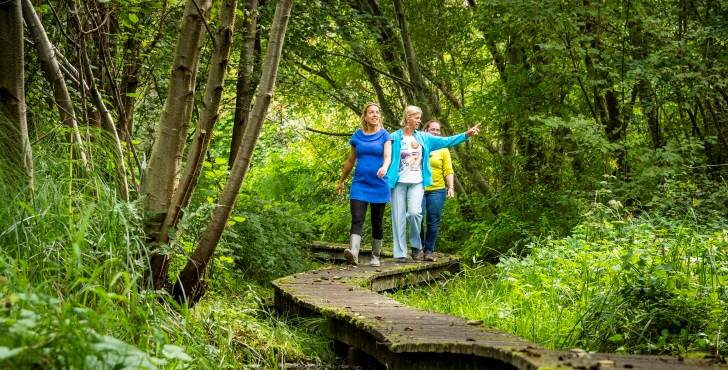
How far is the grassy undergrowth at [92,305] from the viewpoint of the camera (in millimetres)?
3014

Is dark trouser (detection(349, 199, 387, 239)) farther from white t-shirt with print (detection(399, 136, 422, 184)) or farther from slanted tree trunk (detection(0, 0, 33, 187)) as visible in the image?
slanted tree trunk (detection(0, 0, 33, 187))

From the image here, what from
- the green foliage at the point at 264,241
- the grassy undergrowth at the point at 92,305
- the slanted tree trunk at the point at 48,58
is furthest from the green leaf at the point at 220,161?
the slanted tree trunk at the point at 48,58

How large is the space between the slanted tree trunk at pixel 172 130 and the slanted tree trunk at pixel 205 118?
7 centimetres

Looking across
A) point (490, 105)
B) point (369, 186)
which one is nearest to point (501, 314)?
point (369, 186)

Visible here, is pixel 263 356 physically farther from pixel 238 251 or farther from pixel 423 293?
pixel 238 251

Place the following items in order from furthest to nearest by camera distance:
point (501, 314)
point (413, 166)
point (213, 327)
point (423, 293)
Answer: point (413, 166) → point (423, 293) → point (501, 314) → point (213, 327)

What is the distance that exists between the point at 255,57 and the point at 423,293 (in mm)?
4455

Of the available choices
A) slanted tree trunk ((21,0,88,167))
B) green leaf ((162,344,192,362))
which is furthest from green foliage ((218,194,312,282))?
green leaf ((162,344,192,362))

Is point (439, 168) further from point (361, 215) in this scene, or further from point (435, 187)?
point (361, 215)

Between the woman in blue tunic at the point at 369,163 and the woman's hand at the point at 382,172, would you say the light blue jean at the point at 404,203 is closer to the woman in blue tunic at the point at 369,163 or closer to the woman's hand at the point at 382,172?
the woman in blue tunic at the point at 369,163

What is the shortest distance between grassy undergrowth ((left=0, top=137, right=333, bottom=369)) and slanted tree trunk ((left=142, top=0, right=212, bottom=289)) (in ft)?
1.15

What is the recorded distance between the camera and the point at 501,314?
21.4 feet

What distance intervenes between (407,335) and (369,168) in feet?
16.0

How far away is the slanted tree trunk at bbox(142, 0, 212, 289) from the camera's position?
237 inches
